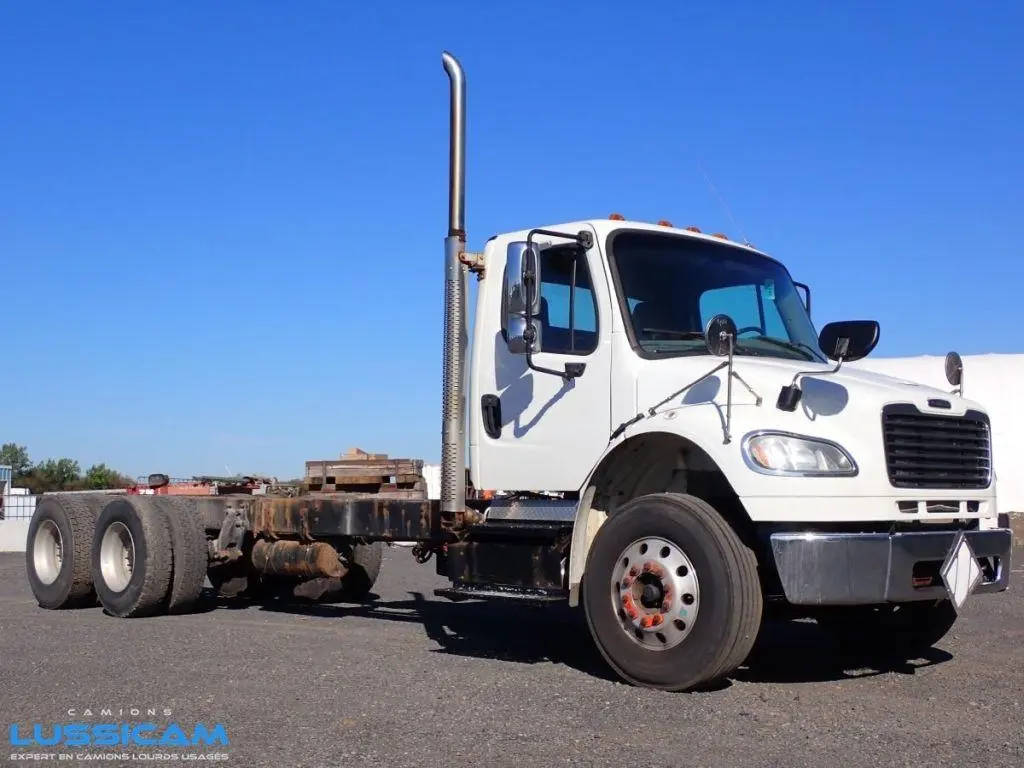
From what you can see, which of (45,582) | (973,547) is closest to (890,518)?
(973,547)

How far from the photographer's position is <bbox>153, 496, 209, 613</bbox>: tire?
33.8 ft

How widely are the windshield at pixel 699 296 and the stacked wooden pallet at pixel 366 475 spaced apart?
11.2 ft

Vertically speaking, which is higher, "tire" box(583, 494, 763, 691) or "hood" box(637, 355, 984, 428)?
"hood" box(637, 355, 984, 428)

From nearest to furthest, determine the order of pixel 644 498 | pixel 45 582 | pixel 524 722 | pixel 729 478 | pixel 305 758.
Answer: pixel 305 758 < pixel 524 722 < pixel 729 478 < pixel 644 498 < pixel 45 582

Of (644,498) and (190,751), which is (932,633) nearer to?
(644,498)

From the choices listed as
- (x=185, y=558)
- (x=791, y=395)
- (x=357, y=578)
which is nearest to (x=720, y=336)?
(x=791, y=395)

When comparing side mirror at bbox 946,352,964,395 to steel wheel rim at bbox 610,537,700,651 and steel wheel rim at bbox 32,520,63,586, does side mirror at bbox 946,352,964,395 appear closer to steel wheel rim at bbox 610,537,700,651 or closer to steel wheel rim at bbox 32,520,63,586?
steel wheel rim at bbox 610,537,700,651

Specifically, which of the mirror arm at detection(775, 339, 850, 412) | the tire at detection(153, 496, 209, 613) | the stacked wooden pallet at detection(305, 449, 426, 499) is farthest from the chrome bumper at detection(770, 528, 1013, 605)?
the tire at detection(153, 496, 209, 613)

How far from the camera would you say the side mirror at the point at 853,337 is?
299 inches

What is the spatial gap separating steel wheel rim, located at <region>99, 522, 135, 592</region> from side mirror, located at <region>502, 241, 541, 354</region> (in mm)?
5108

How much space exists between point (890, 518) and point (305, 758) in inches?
131

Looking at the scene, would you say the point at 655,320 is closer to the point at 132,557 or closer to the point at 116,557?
the point at 132,557

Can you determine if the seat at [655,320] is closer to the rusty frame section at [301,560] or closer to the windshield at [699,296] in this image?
the windshield at [699,296]

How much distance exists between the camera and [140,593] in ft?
33.3
